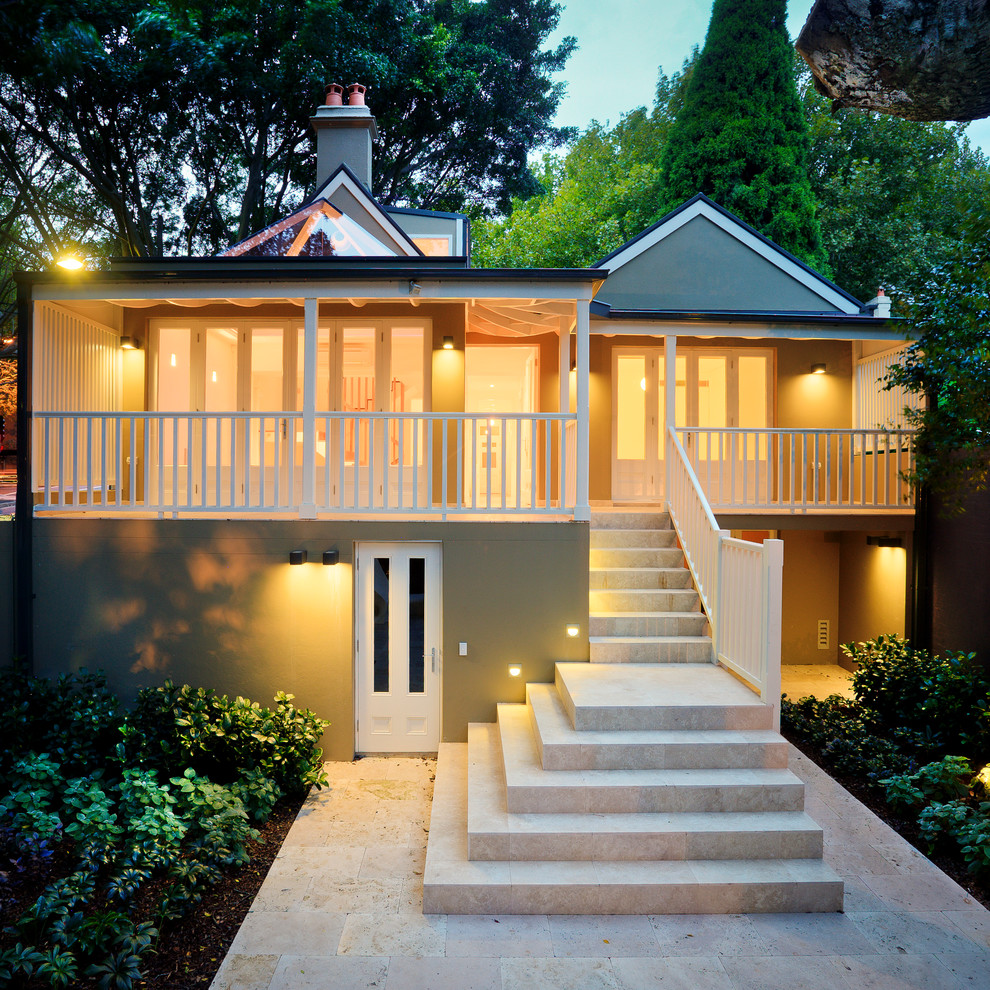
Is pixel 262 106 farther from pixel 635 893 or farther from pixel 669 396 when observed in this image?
pixel 635 893

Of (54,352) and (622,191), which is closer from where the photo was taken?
(54,352)

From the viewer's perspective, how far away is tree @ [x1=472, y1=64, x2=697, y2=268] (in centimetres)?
2294

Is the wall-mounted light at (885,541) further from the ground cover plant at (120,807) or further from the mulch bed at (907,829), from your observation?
the ground cover plant at (120,807)

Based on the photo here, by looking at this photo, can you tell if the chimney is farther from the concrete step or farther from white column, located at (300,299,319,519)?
the concrete step

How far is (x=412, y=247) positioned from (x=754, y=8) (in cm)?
1271

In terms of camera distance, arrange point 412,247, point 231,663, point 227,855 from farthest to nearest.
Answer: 1. point 412,247
2. point 231,663
3. point 227,855

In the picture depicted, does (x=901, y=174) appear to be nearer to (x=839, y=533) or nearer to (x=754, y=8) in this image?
(x=754, y=8)

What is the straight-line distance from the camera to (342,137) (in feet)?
39.2

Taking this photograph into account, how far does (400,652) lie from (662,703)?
8.13ft

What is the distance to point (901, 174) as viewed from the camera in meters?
20.7

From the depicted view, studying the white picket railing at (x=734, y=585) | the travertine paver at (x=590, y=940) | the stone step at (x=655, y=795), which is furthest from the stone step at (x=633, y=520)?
the travertine paver at (x=590, y=940)

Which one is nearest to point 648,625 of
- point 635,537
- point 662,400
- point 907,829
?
point 635,537

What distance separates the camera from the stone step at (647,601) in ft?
21.2

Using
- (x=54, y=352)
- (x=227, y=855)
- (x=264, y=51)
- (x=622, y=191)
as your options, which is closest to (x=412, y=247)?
(x=54, y=352)
